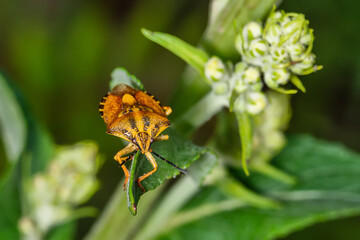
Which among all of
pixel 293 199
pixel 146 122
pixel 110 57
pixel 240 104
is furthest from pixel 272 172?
pixel 110 57

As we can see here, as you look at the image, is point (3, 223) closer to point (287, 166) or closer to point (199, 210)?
point (199, 210)

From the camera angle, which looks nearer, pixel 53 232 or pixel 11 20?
pixel 53 232

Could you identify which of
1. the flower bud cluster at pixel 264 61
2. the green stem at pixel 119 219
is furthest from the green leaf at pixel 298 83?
the green stem at pixel 119 219

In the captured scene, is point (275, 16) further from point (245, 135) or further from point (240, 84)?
point (245, 135)

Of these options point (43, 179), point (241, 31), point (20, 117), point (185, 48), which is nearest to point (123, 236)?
point (43, 179)

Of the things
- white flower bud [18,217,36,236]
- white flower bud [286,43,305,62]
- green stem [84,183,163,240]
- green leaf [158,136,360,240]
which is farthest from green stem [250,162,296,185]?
white flower bud [18,217,36,236]

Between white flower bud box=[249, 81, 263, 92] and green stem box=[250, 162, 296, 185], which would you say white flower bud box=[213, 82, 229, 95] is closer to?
white flower bud box=[249, 81, 263, 92]

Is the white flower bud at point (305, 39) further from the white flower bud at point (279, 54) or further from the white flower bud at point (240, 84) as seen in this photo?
the white flower bud at point (240, 84)
